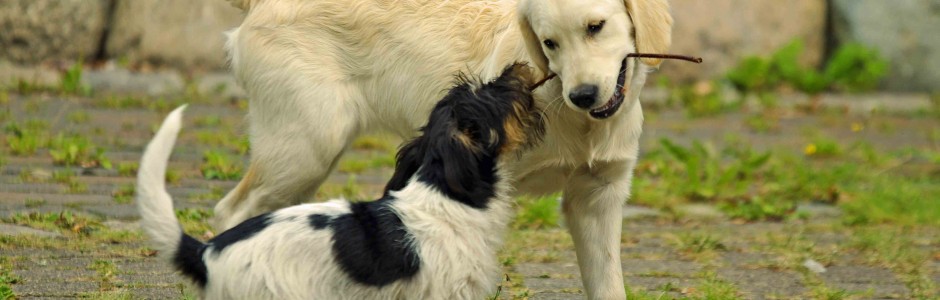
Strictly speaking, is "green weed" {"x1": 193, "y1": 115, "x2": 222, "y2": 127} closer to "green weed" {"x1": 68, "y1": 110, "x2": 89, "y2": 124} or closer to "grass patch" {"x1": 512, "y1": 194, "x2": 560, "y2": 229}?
"green weed" {"x1": 68, "y1": 110, "x2": 89, "y2": 124}

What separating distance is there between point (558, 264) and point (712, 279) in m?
0.66

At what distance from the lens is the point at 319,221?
380 cm

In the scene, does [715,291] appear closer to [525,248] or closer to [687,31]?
[525,248]

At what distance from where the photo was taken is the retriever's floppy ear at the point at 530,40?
14.3 feet

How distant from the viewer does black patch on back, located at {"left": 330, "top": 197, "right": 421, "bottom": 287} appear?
371 cm

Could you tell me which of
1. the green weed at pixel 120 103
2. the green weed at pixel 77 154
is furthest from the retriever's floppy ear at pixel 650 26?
the green weed at pixel 120 103

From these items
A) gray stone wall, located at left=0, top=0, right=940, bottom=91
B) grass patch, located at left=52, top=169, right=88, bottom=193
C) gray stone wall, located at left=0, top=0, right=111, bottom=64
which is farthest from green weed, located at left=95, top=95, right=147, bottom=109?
grass patch, located at left=52, top=169, right=88, bottom=193

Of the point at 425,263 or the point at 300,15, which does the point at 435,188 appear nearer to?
the point at 425,263

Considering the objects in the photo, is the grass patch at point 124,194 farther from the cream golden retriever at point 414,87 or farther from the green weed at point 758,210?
the green weed at point 758,210

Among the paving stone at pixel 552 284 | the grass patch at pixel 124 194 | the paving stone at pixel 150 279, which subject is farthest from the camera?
the grass patch at pixel 124 194

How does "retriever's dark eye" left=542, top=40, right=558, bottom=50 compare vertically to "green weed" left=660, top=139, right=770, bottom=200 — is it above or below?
above

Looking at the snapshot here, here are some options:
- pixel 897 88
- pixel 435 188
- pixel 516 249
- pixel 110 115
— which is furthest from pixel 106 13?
pixel 435 188

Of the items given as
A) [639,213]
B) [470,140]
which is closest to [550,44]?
[470,140]

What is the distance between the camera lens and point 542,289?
5.07 meters
